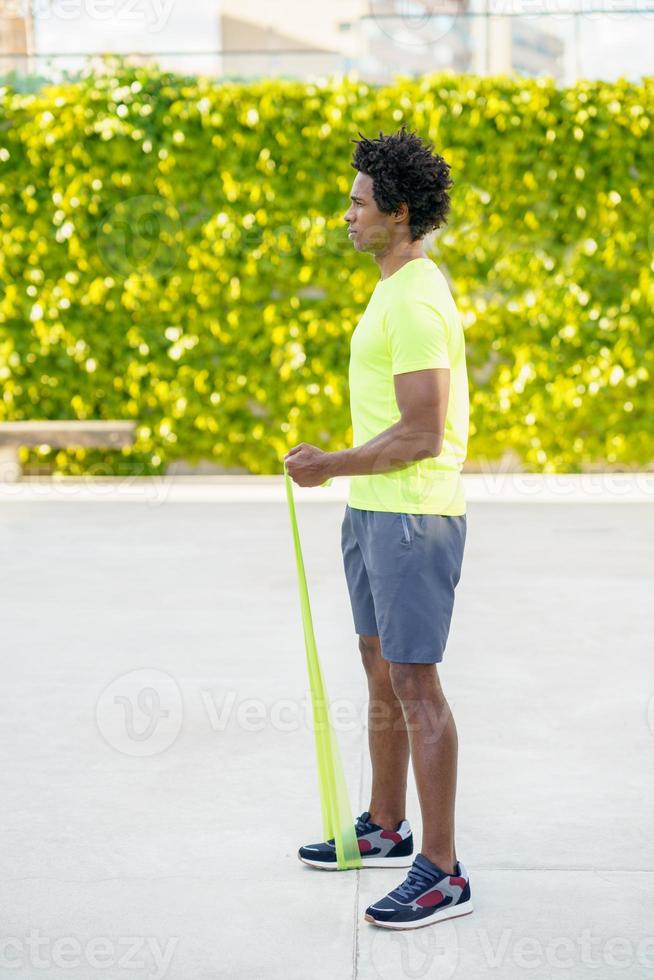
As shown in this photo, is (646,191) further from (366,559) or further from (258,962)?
(258,962)

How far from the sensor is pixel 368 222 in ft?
8.73

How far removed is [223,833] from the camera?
311 centimetres

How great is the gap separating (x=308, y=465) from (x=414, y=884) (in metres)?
0.93

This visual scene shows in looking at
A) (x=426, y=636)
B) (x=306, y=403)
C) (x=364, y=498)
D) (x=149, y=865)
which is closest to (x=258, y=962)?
(x=149, y=865)

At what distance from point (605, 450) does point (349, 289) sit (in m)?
2.23

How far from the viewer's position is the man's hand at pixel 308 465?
2631mm

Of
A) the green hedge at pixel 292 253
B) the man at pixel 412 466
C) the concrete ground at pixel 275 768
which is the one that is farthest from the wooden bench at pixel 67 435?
the man at pixel 412 466

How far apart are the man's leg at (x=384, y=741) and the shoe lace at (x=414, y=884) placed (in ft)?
0.97

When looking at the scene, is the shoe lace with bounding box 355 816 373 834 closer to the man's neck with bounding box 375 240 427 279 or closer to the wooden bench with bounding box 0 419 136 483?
the man's neck with bounding box 375 240 427 279

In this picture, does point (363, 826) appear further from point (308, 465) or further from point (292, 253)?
point (292, 253)

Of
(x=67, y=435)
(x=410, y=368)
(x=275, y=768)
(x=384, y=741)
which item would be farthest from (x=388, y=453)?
(x=67, y=435)

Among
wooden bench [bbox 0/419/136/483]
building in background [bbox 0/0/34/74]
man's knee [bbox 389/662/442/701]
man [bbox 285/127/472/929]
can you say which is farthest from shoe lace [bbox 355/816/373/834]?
building in background [bbox 0/0/34/74]

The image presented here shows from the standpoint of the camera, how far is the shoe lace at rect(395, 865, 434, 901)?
263 centimetres

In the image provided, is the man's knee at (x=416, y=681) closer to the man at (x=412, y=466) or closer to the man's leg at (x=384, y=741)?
the man at (x=412, y=466)
